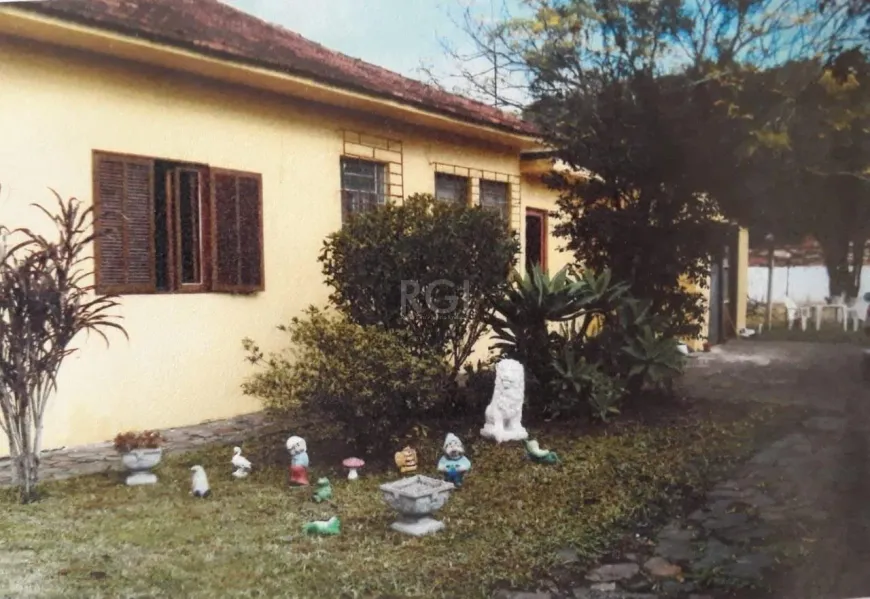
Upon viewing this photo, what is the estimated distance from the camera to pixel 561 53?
2.57m

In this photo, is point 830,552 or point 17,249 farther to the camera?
point 17,249

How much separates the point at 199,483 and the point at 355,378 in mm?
853

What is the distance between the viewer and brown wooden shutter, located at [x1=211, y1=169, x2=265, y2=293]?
115 inches

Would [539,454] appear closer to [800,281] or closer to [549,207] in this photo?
[549,207]

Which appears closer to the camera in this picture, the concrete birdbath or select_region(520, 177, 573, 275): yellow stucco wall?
the concrete birdbath

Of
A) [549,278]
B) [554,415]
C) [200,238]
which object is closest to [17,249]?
[200,238]

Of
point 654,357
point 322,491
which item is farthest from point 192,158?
point 654,357

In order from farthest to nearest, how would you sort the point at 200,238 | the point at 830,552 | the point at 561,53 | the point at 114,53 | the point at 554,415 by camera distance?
the point at 554,415 < the point at 200,238 < the point at 114,53 < the point at 561,53 < the point at 830,552

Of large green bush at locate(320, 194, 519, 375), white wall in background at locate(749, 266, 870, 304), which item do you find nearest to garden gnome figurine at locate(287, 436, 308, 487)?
large green bush at locate(320, 194, 519, 375)

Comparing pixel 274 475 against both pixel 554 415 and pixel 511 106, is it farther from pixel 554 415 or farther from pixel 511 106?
pixel 511 106

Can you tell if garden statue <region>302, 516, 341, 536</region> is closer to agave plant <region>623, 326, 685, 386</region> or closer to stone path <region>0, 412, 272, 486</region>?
stone path <region>0, 412, 272, 486</region>

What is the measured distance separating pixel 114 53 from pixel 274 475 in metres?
1.88

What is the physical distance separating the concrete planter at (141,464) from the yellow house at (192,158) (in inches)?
4.4

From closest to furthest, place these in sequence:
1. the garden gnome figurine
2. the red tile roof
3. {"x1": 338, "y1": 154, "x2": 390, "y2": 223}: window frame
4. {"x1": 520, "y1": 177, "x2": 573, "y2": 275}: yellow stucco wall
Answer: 1. the red tile roof
2. {"x1": 520, "y1": 177, "x2": 573, "y2": 275}: yellow stucco wall
3. {"x1": 338, "y1": 154, "x2": 390, "y2": 223}: window frame
4. the garden gnome figurine
